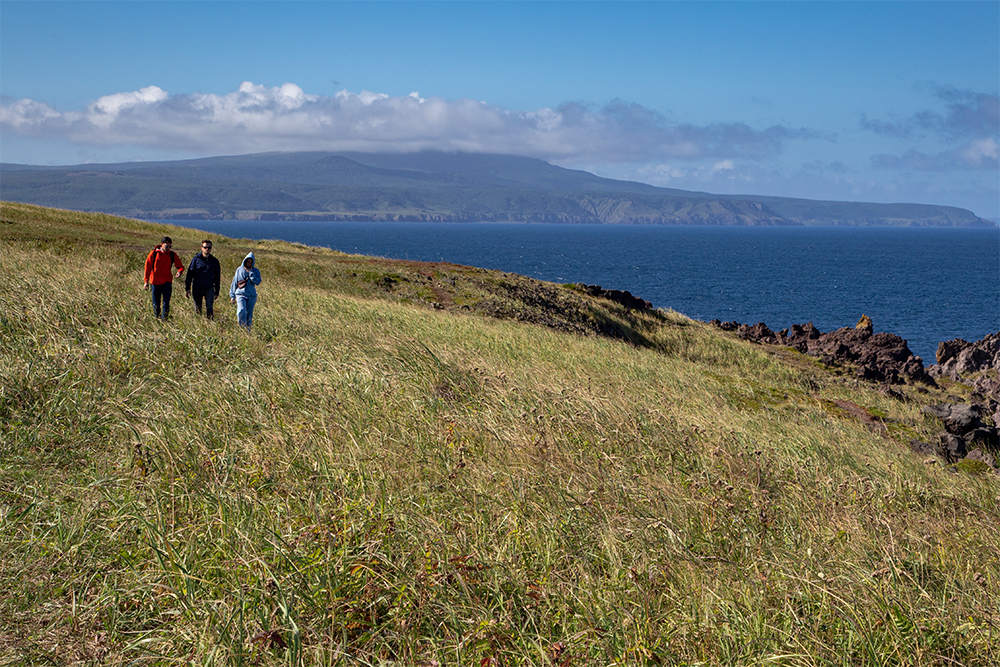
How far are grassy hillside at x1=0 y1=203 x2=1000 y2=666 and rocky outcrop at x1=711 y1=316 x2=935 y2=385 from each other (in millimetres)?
21971

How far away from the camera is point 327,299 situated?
18.0 m

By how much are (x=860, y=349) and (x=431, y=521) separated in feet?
114

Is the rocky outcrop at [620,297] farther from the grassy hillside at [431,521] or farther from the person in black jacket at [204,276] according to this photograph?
the grassy hillside at [431,521]

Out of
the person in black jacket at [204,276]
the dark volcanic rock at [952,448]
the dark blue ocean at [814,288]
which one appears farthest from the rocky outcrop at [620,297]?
the person in black jacket at [204,276]

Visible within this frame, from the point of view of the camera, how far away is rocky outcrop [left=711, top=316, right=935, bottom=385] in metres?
29.5

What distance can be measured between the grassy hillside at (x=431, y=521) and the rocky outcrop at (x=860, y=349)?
72.1 feet

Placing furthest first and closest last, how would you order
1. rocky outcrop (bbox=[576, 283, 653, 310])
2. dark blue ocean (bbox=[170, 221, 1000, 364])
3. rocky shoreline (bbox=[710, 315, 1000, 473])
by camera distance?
1. dark blue ocean (bbox=[170, 221, 1000, 364])
2. rocky outcrop (bbox=[576, 283, 653, 310])
3. rocky shoreline (bbox=[710, 315, 1000, 473])

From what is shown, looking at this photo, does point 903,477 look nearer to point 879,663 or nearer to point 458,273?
point 879,663

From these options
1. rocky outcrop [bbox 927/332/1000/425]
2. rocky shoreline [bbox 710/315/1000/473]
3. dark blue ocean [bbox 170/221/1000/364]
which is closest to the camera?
rocky shoreline [bbox 710/315/1000/473]

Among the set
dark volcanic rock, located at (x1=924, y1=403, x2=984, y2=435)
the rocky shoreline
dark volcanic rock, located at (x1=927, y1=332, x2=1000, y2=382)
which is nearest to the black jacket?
dark volcanic rock, located at (x1=924, y1=403, x2=984, y2=435)

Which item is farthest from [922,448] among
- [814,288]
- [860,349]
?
[814,288]

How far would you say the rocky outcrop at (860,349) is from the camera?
29.5 meters

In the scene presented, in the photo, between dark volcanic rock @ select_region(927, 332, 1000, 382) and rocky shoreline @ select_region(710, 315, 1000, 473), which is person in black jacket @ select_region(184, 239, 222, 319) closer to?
rocky shoreline @ select_region(710, 315, 1000, 473)

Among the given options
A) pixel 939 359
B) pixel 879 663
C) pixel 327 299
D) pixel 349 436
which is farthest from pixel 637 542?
pixel 939 359
